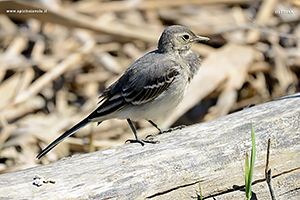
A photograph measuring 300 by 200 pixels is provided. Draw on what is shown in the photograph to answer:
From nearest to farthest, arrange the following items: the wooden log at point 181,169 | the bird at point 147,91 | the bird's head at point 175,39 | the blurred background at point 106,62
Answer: the wooden log at point 181,169 < the bird at point 147,91 < the bird's head at point 175,39 < the blurred background at point 106,62

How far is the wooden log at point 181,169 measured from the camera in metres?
2.69

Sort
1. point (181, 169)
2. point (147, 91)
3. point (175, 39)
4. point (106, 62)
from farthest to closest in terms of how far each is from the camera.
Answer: point (106, 62) < point (175, 39) < point (147, 91) < point (181, 169)

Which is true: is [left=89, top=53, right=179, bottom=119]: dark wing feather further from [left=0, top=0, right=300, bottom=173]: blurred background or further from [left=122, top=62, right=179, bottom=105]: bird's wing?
[left=0, top=0, right=300, bottom=173]: blurred background

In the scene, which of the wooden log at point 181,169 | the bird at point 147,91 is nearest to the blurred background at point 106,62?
the bird at point 147,91

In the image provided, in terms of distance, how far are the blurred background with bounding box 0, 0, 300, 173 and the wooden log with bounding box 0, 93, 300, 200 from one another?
2061mm

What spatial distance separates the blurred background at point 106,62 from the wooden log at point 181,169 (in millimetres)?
2061

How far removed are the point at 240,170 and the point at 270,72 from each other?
167 inches

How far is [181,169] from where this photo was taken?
2916 millimetres

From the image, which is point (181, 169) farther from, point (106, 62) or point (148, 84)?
point (106, 62)

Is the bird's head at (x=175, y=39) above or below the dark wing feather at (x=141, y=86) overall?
above

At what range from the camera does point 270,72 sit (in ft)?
22.1

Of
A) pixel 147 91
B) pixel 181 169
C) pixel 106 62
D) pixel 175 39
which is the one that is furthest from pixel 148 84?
pixel 106 62

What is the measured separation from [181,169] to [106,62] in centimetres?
433

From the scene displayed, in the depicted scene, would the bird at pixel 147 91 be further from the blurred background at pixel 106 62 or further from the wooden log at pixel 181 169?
the blurred background at pixel 106 62
